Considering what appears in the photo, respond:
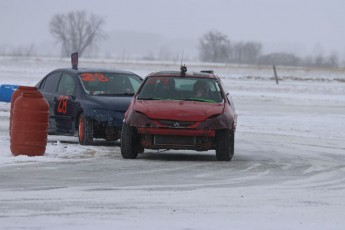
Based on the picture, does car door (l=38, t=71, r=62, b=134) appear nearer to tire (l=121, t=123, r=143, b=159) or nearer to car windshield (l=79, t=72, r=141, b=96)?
car windshield (l=79, t=72, r=141, b=96)

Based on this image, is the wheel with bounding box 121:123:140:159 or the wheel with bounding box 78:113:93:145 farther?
the wheel with bounding box 78:113:93:145

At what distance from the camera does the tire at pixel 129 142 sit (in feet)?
42.2

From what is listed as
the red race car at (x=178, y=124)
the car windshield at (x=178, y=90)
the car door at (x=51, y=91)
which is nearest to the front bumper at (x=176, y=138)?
the red race car at (x=178, y=124)

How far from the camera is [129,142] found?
1287 centimetres

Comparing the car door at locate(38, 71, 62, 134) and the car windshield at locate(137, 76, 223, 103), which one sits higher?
the car windshield at locate(137, 76, 223, 103)

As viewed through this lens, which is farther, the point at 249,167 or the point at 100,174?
the point at 249,167

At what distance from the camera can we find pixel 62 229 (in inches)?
281

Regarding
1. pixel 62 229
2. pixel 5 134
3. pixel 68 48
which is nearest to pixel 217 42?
pixel 68 48

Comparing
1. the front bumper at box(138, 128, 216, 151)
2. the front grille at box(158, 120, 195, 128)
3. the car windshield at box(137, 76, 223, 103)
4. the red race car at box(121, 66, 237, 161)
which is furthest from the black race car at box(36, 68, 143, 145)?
the front grille at box(158, 120, 195, 128)

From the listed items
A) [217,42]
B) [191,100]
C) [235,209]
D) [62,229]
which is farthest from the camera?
[217,42]

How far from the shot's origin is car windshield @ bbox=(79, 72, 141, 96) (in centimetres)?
1579

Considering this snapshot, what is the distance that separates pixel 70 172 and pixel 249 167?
2.77 m

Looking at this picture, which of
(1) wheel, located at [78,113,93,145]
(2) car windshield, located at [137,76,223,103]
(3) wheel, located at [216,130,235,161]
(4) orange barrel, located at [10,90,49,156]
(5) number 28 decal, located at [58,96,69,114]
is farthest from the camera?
(5) number 28 decal, located at [58,96,69,114]

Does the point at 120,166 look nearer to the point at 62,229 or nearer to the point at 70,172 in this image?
the point at 70,172
